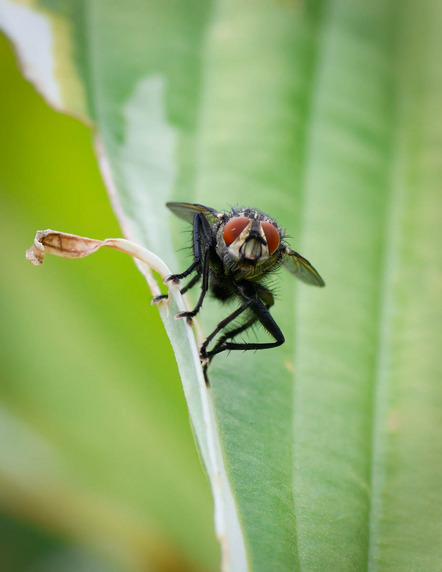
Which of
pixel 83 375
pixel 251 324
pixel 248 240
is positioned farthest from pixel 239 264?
pixel 83 375

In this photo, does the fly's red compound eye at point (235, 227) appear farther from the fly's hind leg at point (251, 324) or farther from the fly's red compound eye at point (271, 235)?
the fly's hind leg at point (251, 324)

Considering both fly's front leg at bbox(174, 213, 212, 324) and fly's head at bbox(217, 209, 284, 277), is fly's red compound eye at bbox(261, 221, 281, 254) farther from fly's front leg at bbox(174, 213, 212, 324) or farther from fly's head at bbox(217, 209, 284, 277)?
fly's front leg at bbox(174, 213, 212, 324)

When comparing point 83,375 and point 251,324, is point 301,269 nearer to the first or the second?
point 251,324

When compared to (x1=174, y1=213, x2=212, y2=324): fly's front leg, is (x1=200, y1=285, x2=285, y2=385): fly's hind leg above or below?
below

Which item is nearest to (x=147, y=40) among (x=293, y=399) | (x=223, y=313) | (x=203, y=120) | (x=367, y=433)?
(x=203, y=120)

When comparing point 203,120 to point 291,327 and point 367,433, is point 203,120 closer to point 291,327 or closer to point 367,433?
point 291,327

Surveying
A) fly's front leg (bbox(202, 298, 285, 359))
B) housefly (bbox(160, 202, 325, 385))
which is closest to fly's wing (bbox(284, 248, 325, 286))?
housefly (bbox(160, 202, 325, 385))

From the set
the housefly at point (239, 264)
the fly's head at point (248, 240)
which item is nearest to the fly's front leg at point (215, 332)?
the housefly at point (239, 264)
